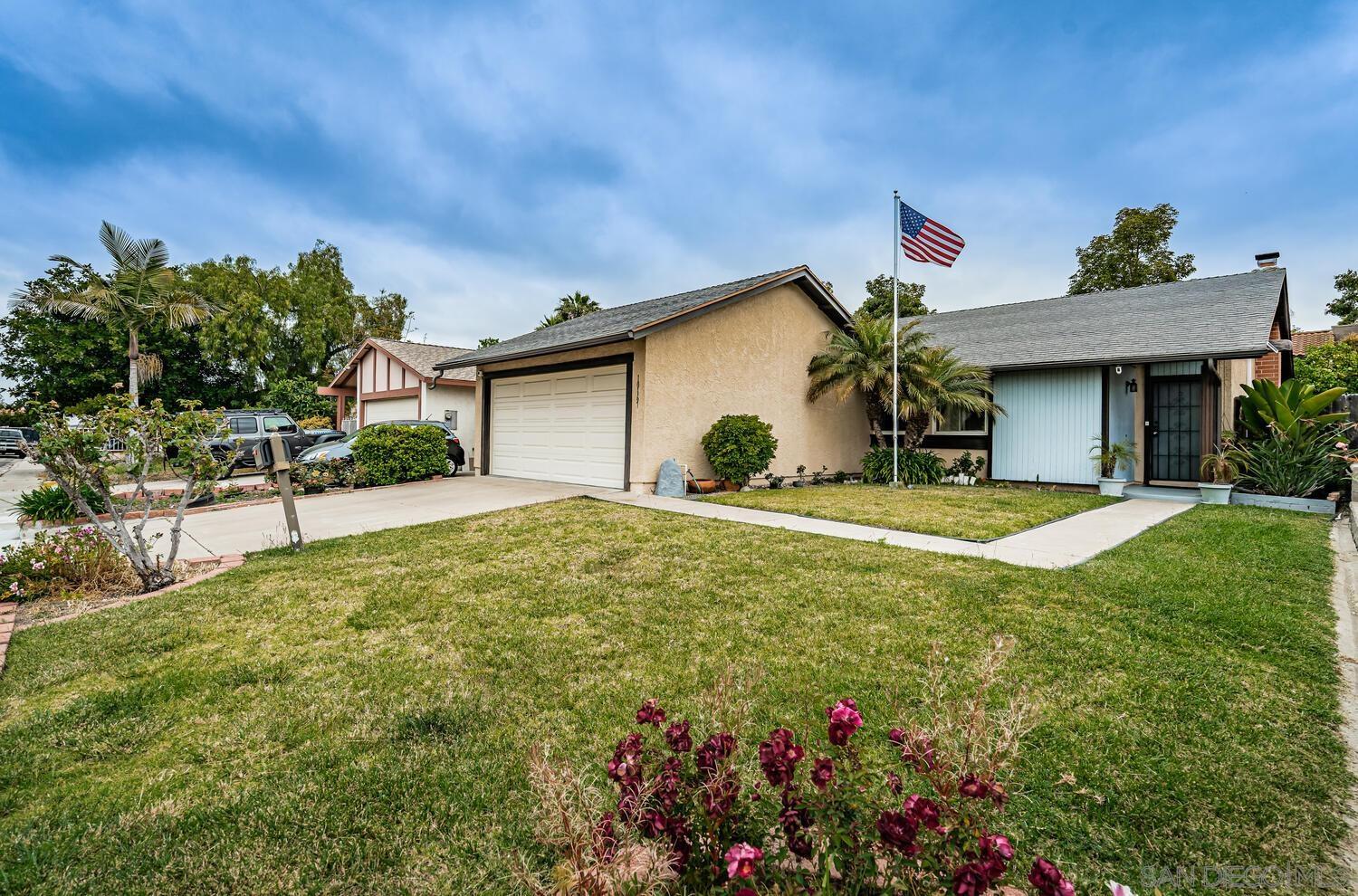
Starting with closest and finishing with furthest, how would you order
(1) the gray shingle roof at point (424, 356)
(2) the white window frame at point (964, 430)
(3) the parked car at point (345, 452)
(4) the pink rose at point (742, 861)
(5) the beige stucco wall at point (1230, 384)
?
1. (4) the pink rose at point (742, 861)
2. (5) the beige stucco wall at point (1230, 384)
3. (3) the parked car at point (345, 452)
4. (2) the white window frame at point (964, 430)
5. (1) the gray shingle roof at point (424, 356)

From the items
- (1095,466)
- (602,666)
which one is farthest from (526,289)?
(602,666)

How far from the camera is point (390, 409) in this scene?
2070 centimetres

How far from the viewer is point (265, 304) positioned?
32.7 meters

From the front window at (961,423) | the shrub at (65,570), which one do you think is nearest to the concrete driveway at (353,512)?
the shrub at (65,570)

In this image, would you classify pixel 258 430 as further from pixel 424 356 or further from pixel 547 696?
pixel 547 696

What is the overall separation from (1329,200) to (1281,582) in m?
21.6

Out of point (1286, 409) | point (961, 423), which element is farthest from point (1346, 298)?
point (961, 423)

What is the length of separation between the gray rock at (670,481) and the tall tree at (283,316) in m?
29.6

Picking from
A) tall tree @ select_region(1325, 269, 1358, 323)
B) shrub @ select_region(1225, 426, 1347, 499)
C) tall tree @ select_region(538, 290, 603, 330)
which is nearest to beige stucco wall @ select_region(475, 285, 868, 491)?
shrub @ select_region(1225, 426, 1347, 499)

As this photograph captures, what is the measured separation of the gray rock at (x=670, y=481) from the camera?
1045 centimetres

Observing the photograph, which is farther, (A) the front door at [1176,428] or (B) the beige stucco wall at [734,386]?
(A) the front door at [1176,428]

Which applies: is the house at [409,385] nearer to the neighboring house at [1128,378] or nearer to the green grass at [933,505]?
the green grass at [933,505]

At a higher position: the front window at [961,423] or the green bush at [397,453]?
the front window at [961,423]

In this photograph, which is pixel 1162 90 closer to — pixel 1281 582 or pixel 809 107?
pixel 809 107
